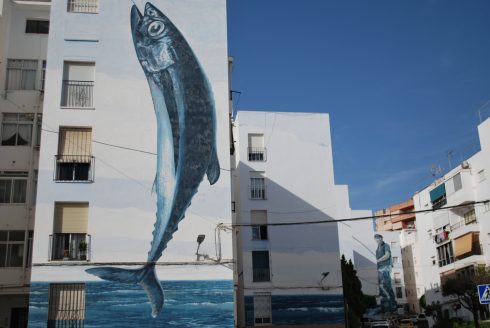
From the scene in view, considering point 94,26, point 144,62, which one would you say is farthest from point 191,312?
point 94,26

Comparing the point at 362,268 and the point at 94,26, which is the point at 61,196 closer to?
the point at 94,26

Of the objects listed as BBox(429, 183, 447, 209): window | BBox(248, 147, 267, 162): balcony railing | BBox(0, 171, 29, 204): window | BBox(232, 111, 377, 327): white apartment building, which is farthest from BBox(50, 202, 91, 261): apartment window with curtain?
BBox(429, 183, 447, 209): window

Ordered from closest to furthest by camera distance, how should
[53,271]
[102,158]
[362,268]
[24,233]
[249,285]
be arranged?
[53,271] → [102,158] → [24,233] → [249,285] → [362,268]

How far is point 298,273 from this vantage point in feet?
135

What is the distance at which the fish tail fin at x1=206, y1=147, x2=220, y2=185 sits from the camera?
80.5 feet

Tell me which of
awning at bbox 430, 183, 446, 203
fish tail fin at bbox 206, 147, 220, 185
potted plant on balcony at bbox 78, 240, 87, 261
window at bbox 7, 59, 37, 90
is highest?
window at bbox 7, 59, 37, 90

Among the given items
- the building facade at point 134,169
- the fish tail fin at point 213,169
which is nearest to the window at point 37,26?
the building facade at point 134,169

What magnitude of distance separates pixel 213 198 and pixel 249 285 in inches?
693

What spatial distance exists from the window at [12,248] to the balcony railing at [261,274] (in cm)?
1870

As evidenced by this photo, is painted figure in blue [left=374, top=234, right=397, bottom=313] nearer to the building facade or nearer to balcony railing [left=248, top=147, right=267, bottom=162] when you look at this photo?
balcony railing [left=248, top=147, right=267, bottom=162]

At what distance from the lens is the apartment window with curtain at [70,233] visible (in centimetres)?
2294

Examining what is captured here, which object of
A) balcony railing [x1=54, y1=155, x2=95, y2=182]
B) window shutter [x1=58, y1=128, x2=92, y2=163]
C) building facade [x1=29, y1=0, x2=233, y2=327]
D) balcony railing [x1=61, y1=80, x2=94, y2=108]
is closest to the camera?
building facade [x1=29, y1=0, x2=233, y2=327]

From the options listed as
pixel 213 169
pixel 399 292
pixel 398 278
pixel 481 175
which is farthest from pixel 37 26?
pixel 399 292

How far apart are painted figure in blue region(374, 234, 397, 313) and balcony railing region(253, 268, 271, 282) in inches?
1669
